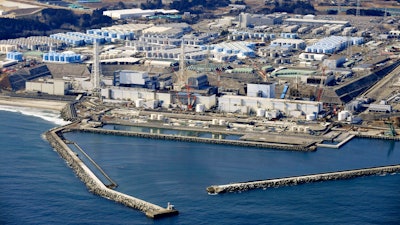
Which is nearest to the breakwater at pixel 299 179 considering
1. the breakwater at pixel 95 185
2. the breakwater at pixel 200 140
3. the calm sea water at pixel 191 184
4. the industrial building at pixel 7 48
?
the calm sea water at pixel 191 184

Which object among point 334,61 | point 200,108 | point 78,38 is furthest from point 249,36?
point 200,108

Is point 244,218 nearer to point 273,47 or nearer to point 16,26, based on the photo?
point 273,47

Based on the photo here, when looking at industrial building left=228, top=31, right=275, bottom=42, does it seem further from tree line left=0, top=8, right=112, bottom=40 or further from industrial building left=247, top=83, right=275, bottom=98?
industrial building left=247, top=83, right=275, bottom=98

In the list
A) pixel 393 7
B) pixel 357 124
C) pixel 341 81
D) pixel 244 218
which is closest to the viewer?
pixel 244 218

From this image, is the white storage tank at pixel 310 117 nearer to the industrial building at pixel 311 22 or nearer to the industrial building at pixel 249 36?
the industrial building at pixel 249 36

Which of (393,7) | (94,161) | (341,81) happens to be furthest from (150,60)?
(393,7)
